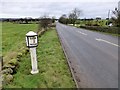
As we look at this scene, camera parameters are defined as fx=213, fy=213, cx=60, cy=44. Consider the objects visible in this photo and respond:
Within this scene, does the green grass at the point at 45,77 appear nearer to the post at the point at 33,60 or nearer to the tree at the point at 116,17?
the post at the point at 33,60

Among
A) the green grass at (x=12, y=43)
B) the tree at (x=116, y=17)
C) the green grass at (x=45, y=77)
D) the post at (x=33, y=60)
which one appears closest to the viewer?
the green grass at (x=45, y=77)

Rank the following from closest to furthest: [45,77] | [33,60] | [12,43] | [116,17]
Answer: [45,77] → [33,60] → [12,43] → [116,17]

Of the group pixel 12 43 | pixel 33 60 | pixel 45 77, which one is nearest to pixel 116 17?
pixel 12 43

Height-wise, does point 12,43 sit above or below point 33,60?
below

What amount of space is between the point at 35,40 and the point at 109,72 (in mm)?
3015

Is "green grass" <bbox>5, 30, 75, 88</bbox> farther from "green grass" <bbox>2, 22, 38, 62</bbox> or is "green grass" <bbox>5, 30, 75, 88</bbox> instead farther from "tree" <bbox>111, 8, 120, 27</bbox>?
"tree" <bbox>111, 8, 120, 27</bbox>

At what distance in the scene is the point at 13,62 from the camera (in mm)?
8328

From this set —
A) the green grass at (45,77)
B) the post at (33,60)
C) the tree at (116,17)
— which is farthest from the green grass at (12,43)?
the tree at (116,17)

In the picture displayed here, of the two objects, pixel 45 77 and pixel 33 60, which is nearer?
pixel 45 77

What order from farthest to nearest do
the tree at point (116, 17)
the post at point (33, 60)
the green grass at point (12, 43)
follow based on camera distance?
the tree at point (116, 17), the green grass at point (12, 43), the post at point (33, 60)

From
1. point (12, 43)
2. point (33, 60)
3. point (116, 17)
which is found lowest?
point (12, 43)

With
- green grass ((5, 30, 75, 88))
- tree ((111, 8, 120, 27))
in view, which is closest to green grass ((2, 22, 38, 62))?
green grass ((5, 30, 75, 88))

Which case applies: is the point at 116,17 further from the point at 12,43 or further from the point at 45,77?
the point at 45,77

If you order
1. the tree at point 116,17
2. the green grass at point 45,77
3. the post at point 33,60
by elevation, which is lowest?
the green grass at point 45,77
